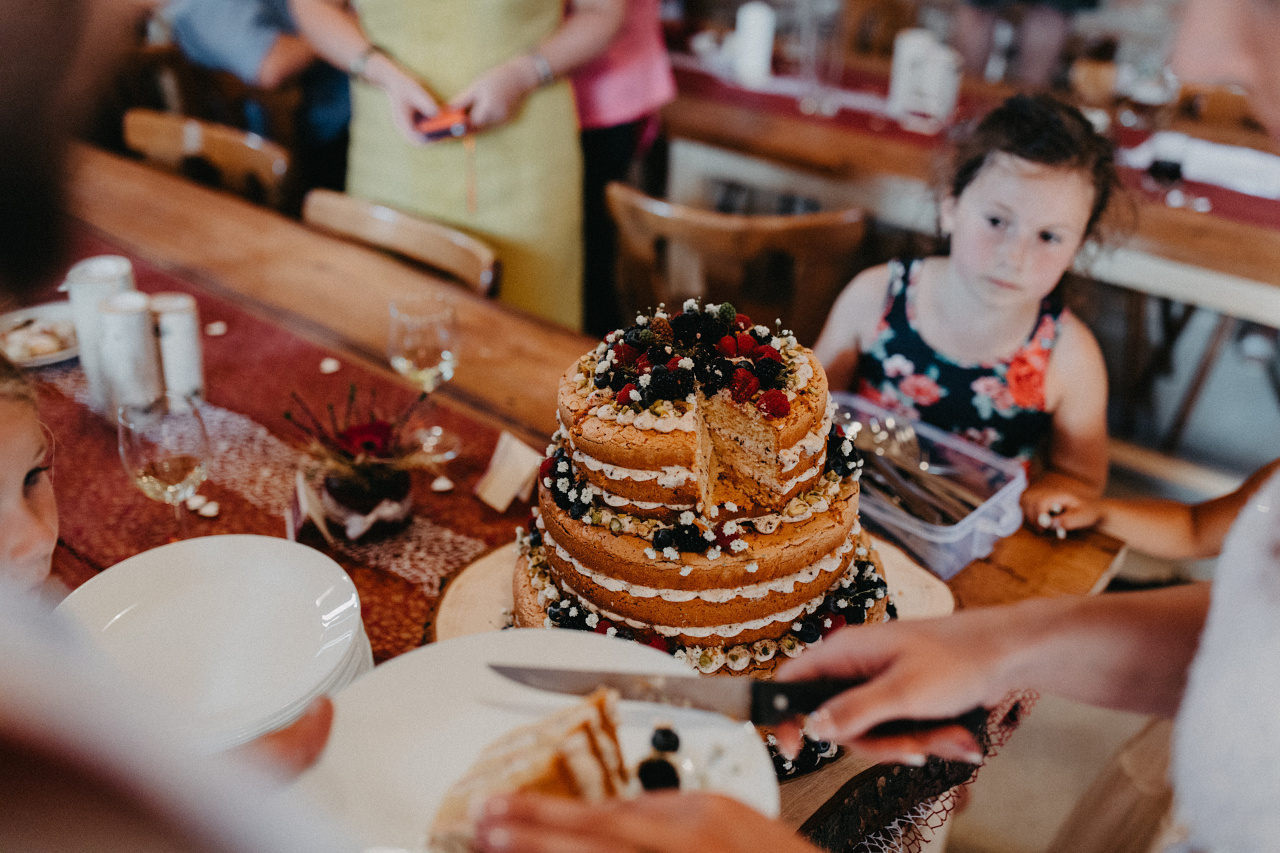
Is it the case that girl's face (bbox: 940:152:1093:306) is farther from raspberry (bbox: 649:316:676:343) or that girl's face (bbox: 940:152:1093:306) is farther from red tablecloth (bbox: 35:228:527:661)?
red tablecloth (bbox: 35:228:527:661)

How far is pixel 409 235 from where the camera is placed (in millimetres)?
3076

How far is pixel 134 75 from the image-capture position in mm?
5082

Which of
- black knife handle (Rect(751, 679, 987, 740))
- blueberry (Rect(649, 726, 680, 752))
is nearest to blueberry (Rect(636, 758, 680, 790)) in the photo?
blueberry (Rect(649, 726, 680, 752))

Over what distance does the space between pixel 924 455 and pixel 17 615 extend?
1.86 meters

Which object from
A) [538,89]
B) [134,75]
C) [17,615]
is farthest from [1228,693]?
[134,75]

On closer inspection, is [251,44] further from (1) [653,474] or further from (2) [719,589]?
(2) [719,589]

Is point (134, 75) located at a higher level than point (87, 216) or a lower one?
higher

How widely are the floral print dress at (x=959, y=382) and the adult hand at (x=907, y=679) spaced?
1.42m

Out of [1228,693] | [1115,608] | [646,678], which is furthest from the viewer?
[1115,608]

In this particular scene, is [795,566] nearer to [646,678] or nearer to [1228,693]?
[646,678]

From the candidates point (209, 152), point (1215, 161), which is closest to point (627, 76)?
point (209, 152)

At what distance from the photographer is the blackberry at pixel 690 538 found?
1295mm

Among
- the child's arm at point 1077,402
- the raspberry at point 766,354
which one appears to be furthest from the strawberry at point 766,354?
the child's arm at point 1077,402

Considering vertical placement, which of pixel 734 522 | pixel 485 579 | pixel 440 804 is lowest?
pixel 485 579
